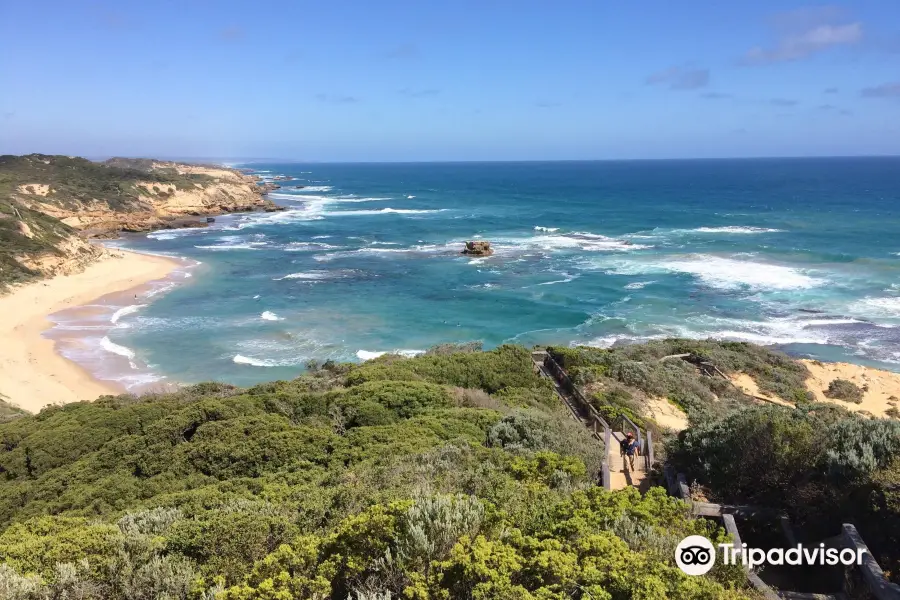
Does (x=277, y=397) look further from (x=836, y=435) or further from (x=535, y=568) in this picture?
(x=836, y=435)

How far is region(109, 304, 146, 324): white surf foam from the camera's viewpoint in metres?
31.7

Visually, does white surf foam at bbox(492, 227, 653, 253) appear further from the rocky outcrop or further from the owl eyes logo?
the owl eyes logo

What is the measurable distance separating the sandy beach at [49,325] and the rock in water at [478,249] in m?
23.7

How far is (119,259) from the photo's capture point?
46000 mm

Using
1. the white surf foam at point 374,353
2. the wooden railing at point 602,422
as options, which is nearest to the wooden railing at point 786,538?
the wooden railing at point 602,422

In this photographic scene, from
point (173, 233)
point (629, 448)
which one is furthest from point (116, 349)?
point (173, 233)

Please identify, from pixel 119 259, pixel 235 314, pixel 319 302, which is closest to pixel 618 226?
pixel 319 302

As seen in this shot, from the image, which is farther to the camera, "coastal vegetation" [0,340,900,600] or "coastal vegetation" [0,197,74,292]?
"coastal vegetation" [0,197,74,292]

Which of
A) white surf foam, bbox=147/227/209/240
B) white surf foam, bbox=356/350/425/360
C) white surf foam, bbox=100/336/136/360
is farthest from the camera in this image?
white surf foam, bbox=147/227/209/240

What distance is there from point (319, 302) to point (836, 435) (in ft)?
98.0

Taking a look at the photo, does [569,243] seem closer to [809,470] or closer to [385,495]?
[809,470]

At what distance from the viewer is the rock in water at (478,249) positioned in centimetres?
4741

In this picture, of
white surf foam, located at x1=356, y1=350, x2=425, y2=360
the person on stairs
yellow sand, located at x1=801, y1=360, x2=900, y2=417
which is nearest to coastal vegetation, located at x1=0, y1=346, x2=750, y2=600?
the person on stairs

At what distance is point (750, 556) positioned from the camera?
641cm
